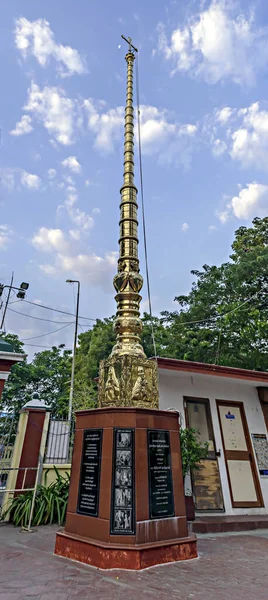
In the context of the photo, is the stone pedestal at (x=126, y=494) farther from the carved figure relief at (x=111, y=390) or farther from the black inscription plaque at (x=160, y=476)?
the carved figure relief at (x=111, y=390)

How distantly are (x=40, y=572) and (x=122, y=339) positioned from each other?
2.61 meters

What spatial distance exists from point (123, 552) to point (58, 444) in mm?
4491

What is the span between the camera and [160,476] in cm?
356

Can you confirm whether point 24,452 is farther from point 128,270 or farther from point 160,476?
point 128,270

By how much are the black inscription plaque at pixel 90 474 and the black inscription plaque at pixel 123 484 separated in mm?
233

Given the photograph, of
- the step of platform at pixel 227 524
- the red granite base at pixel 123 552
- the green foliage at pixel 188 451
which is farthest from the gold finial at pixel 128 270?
the step of platform at pixel 227 524

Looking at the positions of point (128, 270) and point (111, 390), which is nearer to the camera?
point (111, 390)

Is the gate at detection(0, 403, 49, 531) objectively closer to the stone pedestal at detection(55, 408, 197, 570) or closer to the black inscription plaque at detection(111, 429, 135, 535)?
the stone pedestal at detection(55, 408, 197, 570)

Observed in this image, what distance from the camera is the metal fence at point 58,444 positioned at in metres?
6.94

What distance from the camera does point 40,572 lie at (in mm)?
2986

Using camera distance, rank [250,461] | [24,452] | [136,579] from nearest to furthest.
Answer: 1. [136,579]
2. [24,452]
3. [250,461]

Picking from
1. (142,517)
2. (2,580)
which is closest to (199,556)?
(142,517)

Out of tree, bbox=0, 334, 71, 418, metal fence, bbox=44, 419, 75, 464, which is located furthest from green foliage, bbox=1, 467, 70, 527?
tree, bbox=0, 334, 71, 418

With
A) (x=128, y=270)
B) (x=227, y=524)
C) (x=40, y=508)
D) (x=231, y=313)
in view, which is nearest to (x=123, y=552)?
(x=227, y=524)
